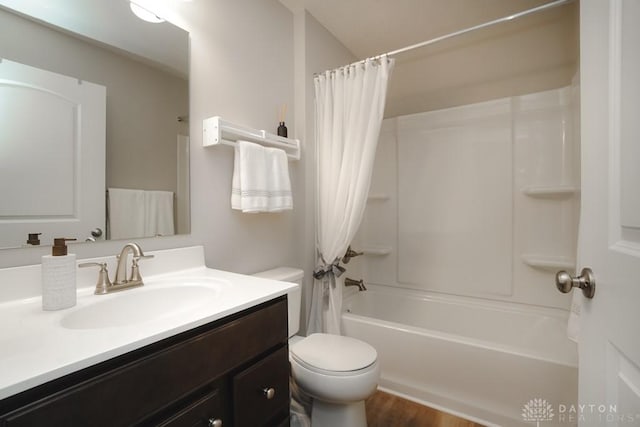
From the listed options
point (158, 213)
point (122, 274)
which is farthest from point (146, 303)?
point (158, 213)

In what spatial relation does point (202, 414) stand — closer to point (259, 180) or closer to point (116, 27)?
point (259, 180)

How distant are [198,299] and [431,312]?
6.37 ft

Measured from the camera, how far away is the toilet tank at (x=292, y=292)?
151 cm

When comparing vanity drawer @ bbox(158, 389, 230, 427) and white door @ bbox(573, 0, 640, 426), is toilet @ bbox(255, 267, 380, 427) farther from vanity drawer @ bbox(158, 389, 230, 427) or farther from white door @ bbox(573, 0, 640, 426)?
white door @ bbox(573, 0, 640, 426)

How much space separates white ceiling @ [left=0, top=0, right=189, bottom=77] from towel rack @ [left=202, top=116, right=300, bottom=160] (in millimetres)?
251

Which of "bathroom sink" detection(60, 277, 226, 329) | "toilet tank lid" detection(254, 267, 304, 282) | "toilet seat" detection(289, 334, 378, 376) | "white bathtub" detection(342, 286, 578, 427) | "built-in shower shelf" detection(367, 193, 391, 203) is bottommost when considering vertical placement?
"white bathtub" detection(342, 286, 578, 427)

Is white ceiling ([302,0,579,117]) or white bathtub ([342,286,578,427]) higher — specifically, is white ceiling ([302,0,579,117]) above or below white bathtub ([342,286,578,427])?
above

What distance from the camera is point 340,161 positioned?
1.77 metres

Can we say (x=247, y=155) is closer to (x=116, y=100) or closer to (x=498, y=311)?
(x=116, y=100)

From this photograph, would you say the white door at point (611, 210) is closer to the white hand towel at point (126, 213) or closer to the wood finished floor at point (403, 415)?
the wood finished floor at point (403, 415)

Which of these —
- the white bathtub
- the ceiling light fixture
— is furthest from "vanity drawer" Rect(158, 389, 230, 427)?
the ceiling light fixture

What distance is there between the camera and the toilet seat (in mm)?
1216

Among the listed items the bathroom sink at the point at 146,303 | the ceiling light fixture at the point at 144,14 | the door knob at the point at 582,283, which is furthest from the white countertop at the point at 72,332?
the ceiling light fixture at the point at 144,14

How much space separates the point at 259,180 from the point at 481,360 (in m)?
1.47
